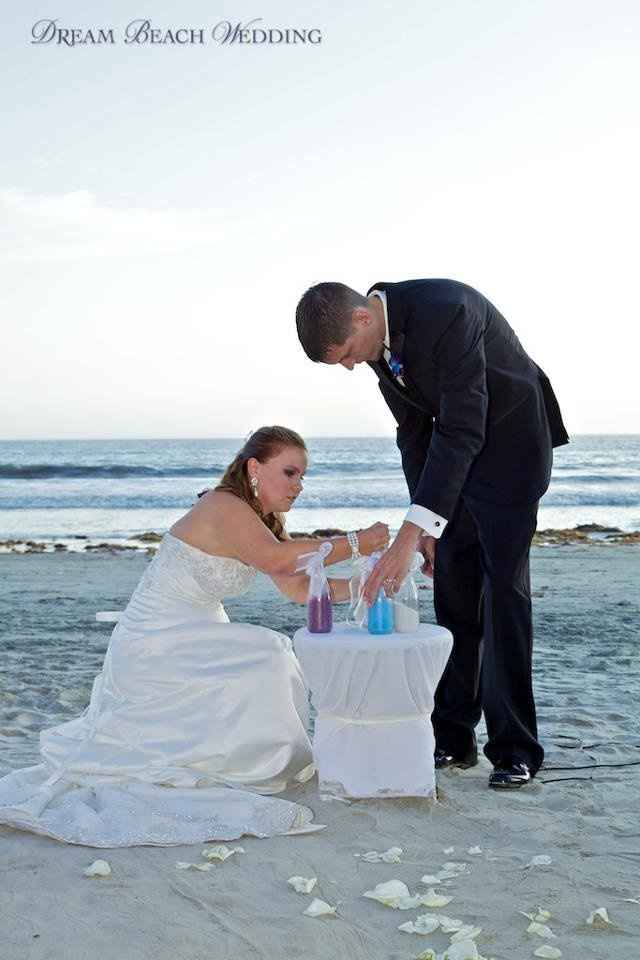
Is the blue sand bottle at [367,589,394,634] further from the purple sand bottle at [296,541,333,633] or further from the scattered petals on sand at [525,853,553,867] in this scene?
Result: the scattered petals on sand at [525,853,553,867]

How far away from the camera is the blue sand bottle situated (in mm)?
4234

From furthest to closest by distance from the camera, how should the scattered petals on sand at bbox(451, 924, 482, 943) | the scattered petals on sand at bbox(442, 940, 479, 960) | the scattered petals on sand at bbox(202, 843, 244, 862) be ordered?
the scattered petals on sand at bbox(202, 843, 244, 862), the scattered petals on sand at bbox(451, 924, 482, 943), the scattered petals on sand at bbox(442, 940, 479, 960)

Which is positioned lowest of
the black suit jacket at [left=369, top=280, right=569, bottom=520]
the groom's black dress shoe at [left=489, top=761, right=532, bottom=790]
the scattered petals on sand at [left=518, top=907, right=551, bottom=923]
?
the groom's black dress shoe at [left=489, top=761, right=532, bottom=790]

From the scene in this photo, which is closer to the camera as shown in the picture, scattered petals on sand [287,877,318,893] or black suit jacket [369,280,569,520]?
scattered petals on sand [287,877,318,893]

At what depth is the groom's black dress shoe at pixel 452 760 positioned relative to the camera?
4660 millimetres

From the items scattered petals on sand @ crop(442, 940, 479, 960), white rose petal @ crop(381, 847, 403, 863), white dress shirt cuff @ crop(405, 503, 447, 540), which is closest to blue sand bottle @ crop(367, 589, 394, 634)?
white dress shirt cuff @ crop(405, 503, 447, 540)

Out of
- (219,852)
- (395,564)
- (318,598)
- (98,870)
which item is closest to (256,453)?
(318,598)

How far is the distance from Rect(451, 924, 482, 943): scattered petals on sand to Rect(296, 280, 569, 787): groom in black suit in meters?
1.28

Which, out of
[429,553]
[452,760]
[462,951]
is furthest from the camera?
[429,553]

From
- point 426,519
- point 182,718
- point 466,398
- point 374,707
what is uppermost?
point 466,398

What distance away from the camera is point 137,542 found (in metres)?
16.5

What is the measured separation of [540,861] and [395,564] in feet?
3.39

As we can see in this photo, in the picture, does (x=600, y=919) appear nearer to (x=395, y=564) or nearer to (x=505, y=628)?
(x=395, y=564)

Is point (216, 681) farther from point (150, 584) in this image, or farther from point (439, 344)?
point (439, 344)
